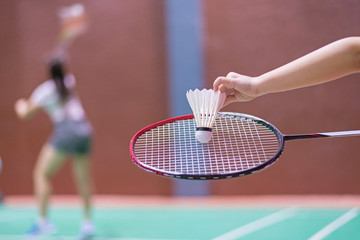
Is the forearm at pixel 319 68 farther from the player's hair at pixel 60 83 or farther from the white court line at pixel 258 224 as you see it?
the player's hair at pixel 60 83

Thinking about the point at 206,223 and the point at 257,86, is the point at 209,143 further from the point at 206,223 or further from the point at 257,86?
the point at 206,223

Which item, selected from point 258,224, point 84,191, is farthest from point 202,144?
point 84,191

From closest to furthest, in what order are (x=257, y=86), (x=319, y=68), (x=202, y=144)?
(x=319, y=68), (x=257, y=86), (x=202, y=144)

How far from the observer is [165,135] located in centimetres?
123

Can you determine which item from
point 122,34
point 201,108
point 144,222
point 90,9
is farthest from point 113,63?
point 201,108

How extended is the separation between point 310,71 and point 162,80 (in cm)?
235

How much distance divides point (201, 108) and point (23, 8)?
294 cm

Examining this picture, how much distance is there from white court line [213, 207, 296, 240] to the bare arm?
114cm

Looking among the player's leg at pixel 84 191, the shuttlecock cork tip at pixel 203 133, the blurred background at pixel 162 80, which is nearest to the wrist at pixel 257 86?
the shuttlecock cork tip at pixel 203 133

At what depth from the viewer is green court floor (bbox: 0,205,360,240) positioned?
190cm

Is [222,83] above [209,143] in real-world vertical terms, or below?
above

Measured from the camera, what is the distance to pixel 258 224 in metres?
2.12

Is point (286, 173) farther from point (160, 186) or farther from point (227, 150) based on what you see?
point (227, 150)

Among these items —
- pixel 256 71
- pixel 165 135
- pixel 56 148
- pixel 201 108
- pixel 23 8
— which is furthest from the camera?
pixel 23 8
